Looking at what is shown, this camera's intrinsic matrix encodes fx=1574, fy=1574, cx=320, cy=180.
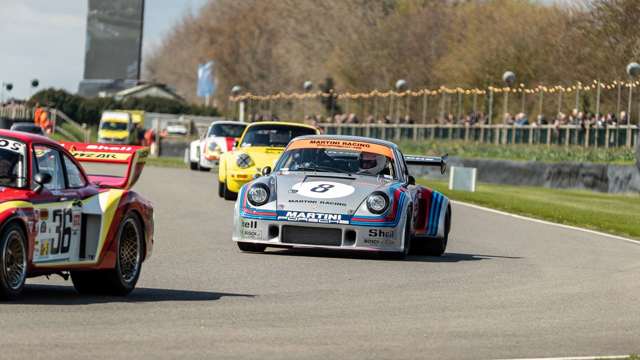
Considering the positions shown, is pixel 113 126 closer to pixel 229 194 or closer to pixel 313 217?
pixel 229 194

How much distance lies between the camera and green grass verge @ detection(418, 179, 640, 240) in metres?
23.6

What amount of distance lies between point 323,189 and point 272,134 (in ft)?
37.5

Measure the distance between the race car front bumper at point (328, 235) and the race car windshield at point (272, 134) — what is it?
11308mm

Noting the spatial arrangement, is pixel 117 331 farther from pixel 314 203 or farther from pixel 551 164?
pixel 551 164

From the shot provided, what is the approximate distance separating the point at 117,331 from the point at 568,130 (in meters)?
31.6

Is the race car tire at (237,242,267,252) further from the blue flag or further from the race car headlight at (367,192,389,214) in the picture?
the blue flag

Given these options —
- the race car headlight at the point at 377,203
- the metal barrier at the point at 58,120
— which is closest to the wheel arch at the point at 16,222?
the race car headlight at the point at 377,203

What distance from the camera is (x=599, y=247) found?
60.7 feet

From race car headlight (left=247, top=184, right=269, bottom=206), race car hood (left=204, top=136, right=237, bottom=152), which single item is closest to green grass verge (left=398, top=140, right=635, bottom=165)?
race car hood (left=204, top=136, right=237, bottom=152)

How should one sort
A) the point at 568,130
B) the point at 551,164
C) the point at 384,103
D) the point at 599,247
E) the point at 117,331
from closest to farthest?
1. the point at 117,331
2. the point at 599,247
3. the point at 551,164
4. the point at 568,130
5. the point at 384,103

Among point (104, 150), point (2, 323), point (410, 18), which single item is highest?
point (410, 18)

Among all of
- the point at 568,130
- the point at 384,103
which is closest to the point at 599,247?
the point at 568,130

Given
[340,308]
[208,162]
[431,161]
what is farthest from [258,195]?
[208,162]

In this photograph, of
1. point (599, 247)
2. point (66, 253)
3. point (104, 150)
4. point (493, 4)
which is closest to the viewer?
point (66, 253)
